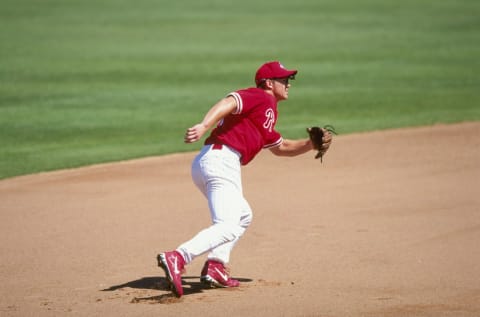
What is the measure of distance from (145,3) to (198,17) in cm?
330

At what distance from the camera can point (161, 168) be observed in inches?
444

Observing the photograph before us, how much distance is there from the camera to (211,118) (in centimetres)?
611

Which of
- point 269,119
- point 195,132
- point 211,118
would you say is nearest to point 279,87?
point 269,119

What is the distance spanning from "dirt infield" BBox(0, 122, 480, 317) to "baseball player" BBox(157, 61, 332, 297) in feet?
1.02

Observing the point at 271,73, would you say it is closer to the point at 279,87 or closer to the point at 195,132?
the point at 279,87

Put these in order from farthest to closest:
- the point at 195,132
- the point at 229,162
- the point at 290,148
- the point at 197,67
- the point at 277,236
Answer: the point at 197,67
the point at 277,236
the point at 290,148
the point at 229,162
the point at 195,132

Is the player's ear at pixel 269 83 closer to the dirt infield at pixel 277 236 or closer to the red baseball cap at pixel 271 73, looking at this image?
the red baseball cap at pixel 271 73

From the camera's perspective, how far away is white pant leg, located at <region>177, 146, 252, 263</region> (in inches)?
245

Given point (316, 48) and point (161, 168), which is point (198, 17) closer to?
point (316, 48)

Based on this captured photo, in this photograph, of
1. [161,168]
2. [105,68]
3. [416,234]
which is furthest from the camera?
[105,68]

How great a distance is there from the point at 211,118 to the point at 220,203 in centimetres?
64

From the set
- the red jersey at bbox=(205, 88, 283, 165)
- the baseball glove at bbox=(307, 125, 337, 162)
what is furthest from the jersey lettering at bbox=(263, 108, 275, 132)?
the baseball glove at bbox=(307, 125, 337, 162)

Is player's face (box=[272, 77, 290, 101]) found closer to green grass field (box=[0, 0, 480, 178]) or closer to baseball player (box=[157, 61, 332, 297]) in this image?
baseball player (box=[157, 61, 332, 297])

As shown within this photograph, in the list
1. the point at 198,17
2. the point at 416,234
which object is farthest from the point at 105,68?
the point at 416,234
